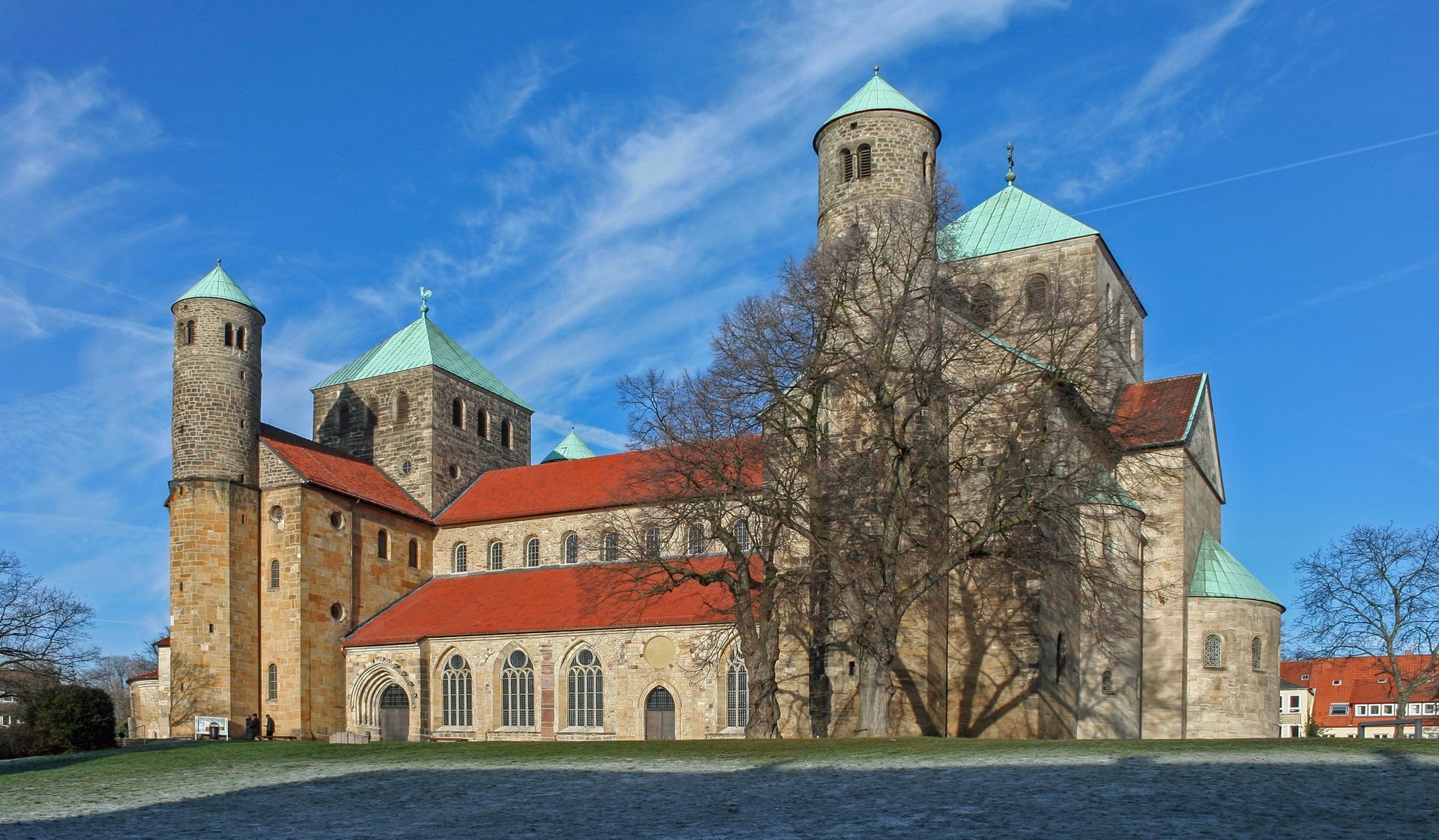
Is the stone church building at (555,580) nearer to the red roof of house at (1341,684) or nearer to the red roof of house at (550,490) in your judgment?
the red roof of house at (550,490)

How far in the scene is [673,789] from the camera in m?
15.8

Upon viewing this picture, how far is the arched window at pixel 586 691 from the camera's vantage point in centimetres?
3644

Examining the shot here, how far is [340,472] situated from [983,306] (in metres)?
23.1

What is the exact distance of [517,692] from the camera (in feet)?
124

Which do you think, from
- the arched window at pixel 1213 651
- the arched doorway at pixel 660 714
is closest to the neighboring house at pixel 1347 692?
the arched window at pixel 1213 651

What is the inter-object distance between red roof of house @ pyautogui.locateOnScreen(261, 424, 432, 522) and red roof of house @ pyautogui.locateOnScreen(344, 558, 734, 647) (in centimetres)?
327

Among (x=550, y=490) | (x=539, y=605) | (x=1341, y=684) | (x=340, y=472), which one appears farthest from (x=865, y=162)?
(x=1341, y=684)

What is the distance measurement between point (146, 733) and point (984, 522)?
2948 centimetres

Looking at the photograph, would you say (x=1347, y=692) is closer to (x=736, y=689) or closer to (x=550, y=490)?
(x=550, y=490)

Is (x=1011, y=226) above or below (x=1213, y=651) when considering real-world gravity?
above

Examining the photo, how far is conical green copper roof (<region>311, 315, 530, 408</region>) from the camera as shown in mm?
47938

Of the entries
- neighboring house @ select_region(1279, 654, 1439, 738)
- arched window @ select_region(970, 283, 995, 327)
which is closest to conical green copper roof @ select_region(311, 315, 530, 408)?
arched window @ select_region(970, 283, 995, 327)

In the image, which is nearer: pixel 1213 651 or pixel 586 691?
pixel 1213 651

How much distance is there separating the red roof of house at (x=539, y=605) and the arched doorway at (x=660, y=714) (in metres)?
1.98
